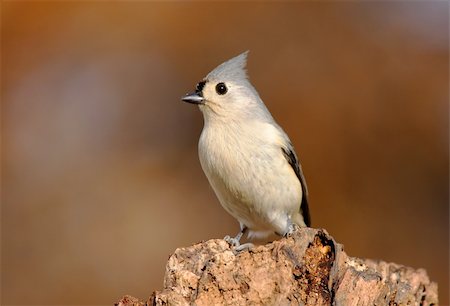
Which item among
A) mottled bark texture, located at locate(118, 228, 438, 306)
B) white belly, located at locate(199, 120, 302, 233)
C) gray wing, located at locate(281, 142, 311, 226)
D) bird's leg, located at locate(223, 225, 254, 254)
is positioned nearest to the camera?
mottled bark texture, located at locate(118, 228, 438, 306)

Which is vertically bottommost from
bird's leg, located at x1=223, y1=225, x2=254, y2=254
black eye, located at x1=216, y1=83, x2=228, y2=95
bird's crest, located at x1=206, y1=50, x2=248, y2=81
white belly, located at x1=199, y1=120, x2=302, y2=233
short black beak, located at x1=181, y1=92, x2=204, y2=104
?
bird's leg, located at x1=223, y1=225, x2=254, y2=254

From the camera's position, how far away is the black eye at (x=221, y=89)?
16.4ft

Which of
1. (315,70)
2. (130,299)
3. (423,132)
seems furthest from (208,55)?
(130,299)

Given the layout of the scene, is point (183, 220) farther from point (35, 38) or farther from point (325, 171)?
point (35, 38)

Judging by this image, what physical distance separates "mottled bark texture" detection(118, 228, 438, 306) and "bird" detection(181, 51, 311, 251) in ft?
3.42

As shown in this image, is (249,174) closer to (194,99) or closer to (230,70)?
(194,99)

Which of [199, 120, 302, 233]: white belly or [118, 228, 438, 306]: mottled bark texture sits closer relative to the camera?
[118, 228, 438, 306]: mottled bark texture

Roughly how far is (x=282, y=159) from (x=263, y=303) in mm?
1606

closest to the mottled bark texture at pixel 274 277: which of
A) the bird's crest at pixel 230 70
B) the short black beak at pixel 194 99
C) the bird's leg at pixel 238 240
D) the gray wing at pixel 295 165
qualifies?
the bird's leg at pixel 238 240

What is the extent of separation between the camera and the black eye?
5.00m

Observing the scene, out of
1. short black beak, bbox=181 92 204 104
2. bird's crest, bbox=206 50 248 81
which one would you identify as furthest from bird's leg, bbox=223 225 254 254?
bird's crest, bbox=206 50 248 81

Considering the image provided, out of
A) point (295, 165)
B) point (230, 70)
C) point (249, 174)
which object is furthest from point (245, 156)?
point (230, 70)

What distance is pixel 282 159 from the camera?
4.88 metres

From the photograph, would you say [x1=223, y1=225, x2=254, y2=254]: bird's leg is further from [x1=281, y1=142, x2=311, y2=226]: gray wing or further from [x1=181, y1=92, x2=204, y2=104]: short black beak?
[x1=181, y1=92, x2=204, y2=104]: short black beak
